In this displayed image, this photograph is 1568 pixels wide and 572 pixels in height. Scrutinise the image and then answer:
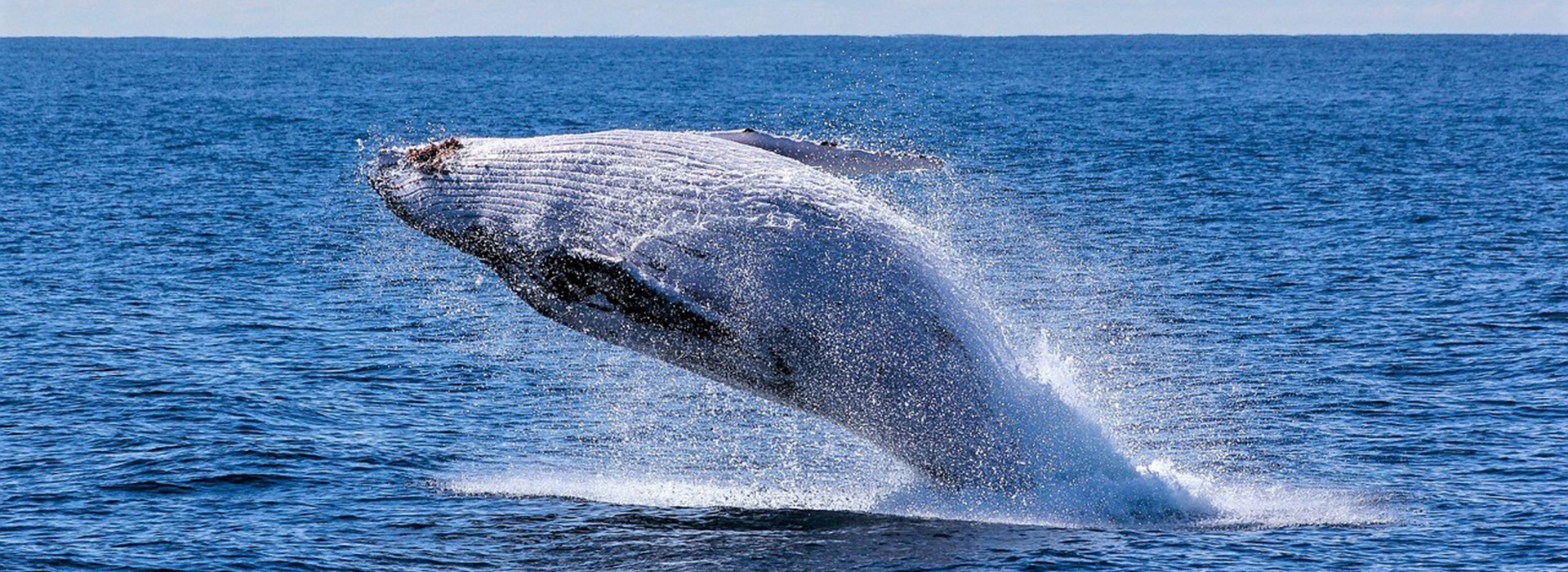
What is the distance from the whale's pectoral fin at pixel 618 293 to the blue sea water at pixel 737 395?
2670 millimetres

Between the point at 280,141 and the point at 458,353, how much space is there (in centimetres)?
5543

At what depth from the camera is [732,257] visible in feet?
47.9

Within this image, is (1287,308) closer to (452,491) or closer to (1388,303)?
(1388,303)

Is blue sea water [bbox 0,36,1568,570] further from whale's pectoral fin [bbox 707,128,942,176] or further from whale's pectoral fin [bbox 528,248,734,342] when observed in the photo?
whale's pectoral fin [bbox 528,248,734,342]

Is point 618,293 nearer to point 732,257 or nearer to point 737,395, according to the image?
point 732,257

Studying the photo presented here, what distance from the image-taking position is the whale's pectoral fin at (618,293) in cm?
1455

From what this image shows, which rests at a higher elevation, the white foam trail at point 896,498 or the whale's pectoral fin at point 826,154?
the whale's pectoral fin at point 826,154

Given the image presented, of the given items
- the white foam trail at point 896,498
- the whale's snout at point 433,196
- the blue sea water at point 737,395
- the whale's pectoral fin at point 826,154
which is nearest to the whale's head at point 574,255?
the whale's snout at point 433,196

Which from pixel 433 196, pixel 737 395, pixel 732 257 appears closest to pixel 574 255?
pixel 732 257

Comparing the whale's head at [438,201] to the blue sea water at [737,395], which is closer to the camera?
the whale's head at [438,201]

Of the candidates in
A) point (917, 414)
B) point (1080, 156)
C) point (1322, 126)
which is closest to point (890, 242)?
point (917, 414)

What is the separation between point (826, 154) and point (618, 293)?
2159 millimetres

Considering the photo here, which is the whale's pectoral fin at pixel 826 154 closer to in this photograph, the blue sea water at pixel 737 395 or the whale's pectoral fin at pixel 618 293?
→ the blue sea water at pixel 737 395

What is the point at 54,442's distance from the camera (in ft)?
70.1
